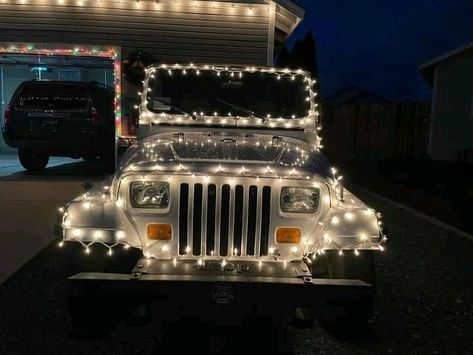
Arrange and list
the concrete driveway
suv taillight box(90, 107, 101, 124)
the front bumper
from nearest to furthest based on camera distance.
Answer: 1. the front bumper
2. the concrete driveway
3. suv taillight box(90, 107, 101, 124)

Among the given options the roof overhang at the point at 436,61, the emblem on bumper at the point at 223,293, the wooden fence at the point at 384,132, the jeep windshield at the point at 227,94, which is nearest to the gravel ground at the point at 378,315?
the emblem on bumper at the point at 223,293

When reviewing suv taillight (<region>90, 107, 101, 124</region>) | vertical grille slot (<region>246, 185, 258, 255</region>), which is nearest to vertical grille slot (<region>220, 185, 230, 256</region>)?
vertical grille slot (<region>246, 185, 258, 255</region>)

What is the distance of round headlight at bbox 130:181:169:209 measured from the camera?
3.38m

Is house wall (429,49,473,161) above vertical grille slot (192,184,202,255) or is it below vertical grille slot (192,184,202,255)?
above

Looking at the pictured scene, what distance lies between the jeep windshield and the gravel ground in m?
1.82

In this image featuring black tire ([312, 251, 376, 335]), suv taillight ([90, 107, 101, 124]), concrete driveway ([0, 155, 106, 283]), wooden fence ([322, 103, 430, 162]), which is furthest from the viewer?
wooden fence ([322, 103, 430, 162])

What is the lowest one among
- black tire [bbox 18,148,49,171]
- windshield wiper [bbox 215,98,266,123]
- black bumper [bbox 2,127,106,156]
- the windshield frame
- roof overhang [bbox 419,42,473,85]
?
black tire [bbox 18,148,49,171]

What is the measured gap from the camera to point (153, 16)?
12.2 metres

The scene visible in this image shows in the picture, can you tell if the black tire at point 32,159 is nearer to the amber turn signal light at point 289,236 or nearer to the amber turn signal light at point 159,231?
the amber turn signal light at point 159,231

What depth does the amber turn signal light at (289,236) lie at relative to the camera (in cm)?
337

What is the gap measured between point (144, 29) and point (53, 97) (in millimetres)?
2537

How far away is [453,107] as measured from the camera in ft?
59.6

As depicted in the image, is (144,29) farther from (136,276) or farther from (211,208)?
(136,276)

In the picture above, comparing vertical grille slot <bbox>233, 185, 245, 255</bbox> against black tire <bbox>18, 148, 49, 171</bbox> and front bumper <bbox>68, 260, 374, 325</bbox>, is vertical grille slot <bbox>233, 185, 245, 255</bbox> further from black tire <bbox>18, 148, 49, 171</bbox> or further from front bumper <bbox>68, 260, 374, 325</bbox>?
black tire <bbox>18, 148, 49, 171</bbox>
